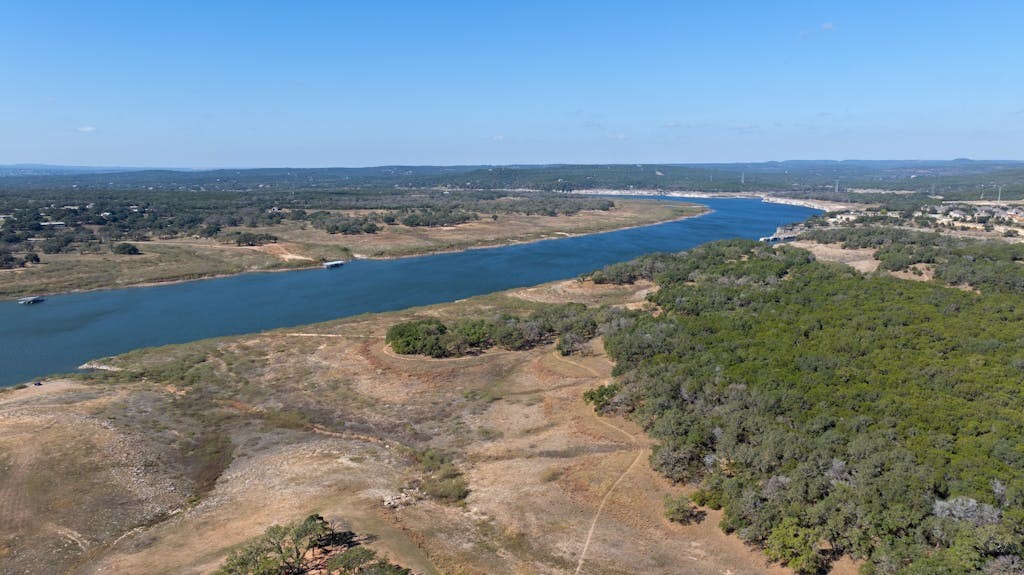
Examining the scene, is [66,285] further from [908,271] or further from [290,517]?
[908,271]

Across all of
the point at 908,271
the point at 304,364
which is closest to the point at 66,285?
the point at 304,364

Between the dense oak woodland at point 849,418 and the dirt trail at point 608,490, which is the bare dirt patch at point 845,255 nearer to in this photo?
the dense oak woodland at point 849,418

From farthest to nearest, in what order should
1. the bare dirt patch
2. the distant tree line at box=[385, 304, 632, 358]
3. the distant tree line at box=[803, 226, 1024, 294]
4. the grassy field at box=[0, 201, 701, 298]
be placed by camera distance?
the grassy field at box=[0, 201, 701, 298] → the bare dirt patch → the distant tree line at box=[803, 226, 1024, 294] → the distant tree line at box=[385, 304, 632, 358]

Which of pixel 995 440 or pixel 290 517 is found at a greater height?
pixel 995 440

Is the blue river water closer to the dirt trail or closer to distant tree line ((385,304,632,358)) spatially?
distant tree line ((385,304,632,358))

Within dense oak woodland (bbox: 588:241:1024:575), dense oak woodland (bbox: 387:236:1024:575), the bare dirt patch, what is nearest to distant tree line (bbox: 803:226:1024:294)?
the bare dirt patch

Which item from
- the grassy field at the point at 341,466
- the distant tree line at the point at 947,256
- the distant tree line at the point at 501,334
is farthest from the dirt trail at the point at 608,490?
the distant tree line at the point at 947,256
